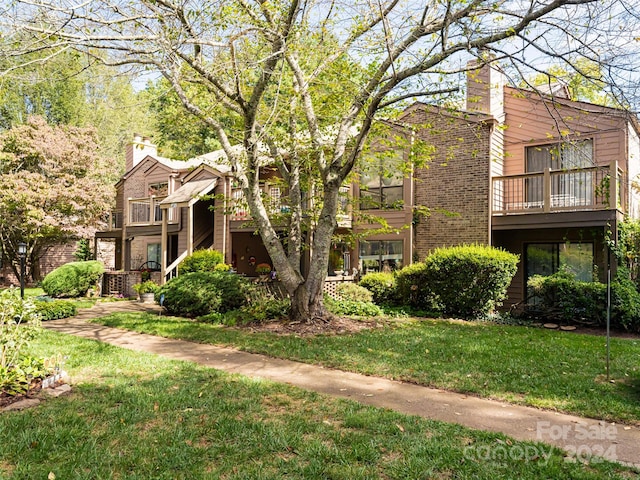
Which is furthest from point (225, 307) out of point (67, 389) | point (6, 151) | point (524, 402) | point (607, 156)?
point (6, 151)

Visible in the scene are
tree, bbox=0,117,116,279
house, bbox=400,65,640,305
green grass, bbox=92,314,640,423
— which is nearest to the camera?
green grass, bbox=92,314,640,423

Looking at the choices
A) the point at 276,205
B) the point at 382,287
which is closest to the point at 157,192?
the point at 276,205

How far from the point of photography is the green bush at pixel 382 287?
13.8 meters

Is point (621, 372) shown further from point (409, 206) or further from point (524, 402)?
point (409, 206)

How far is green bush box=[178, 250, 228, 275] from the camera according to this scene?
16656mm

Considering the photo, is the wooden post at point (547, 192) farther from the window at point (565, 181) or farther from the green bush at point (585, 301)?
the green bush at point (585, 301)

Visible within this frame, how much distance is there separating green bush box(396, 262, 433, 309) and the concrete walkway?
671cm

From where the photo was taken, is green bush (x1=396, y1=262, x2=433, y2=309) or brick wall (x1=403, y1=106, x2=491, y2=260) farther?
brick wall (x1=403, y1=106, x2=491, y2=260)

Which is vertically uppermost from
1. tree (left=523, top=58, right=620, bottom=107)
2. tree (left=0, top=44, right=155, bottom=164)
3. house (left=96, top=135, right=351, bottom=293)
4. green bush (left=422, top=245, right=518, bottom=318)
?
tree (left=0, top=44, right=155, bottom=164)

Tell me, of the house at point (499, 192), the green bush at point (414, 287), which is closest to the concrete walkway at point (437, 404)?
the house at point (499, 192)

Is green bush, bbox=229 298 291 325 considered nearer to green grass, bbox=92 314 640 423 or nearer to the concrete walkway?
green grass, bbox=92 314 640 423

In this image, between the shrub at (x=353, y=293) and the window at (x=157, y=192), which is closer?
the shrub at (x=353, y=293)

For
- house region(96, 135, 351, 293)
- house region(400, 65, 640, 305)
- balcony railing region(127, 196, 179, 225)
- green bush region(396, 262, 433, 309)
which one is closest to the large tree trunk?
green bush region(396, 262, 433, 309)

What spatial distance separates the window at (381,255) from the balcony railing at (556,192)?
3.43 m
